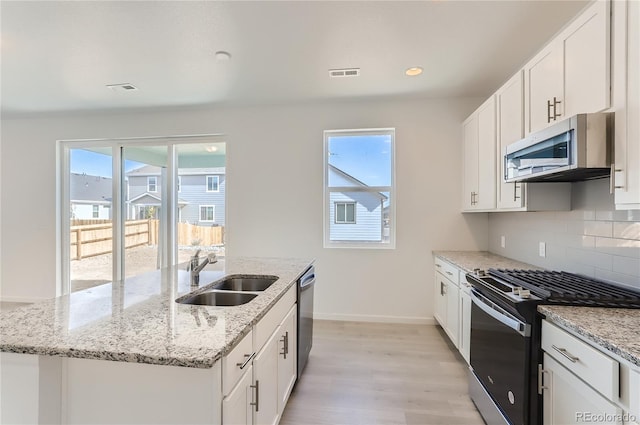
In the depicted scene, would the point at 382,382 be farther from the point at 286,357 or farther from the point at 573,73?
the point at 573,73

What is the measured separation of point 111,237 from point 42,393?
400 centimetres

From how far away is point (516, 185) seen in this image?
2.34 m

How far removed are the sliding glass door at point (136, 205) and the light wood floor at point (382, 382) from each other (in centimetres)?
224

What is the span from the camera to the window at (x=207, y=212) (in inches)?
167

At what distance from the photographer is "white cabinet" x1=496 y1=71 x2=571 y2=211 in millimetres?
2219

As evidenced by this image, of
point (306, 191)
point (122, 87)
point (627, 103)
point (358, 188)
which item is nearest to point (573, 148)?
point (627, 103)

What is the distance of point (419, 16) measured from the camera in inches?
85.0

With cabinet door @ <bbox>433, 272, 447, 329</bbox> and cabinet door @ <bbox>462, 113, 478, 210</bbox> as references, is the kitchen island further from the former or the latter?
cabinet door @ <bbox>462, 113, 478, 210</bbox>

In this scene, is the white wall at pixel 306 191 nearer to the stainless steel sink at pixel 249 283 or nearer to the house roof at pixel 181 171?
the house roof at pixel 181 171

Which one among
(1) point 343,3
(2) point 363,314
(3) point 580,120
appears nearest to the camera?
(3) point 580,120

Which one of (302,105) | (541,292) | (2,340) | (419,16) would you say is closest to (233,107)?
(302,105)

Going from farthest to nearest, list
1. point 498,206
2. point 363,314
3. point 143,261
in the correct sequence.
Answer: point 143,261, point 363,314, point 498,206

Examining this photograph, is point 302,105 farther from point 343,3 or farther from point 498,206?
point 498,206

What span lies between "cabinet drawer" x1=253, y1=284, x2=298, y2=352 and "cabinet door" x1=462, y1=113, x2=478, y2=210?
228 cm
